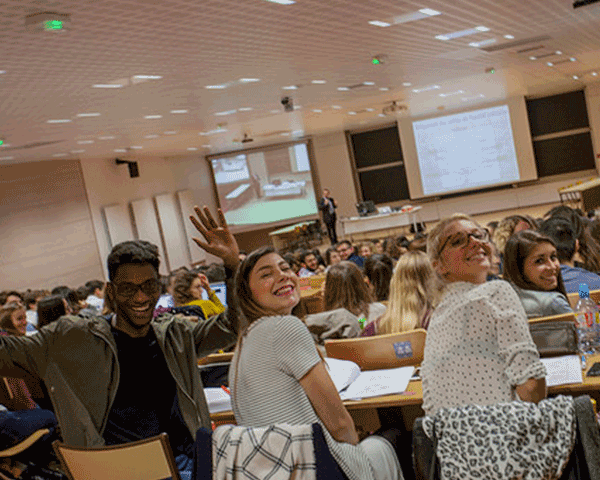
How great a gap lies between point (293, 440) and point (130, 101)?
773 centimetres

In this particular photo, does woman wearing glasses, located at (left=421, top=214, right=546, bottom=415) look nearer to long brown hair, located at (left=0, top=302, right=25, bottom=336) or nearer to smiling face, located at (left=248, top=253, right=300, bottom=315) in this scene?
smiling face, located at (left=248, top=253, right=300, bottom=315)

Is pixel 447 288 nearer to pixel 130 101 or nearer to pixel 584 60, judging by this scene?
pixel 130 101

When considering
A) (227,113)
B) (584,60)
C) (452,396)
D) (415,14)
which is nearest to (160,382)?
(452,396)

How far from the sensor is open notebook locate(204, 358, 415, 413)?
352 centimetres

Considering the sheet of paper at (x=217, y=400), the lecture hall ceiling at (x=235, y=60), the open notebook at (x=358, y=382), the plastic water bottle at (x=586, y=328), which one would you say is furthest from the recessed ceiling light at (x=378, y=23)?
the sheet of paper at (x=217, y=400)

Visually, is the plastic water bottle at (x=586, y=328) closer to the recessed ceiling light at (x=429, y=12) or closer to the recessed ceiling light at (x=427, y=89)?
the recessed ceiling light at (x=429, y=12)

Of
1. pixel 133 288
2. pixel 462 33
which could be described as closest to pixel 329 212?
pixel 462 33

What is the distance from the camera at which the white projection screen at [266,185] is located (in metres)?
24.2

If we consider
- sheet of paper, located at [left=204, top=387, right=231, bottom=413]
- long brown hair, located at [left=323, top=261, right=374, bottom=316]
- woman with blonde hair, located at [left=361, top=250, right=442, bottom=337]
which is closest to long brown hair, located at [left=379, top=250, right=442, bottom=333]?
woman with blonde hair, located at [left=361, top=250, right=442, bottom=337]

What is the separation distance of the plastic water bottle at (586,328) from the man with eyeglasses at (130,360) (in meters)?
1.64

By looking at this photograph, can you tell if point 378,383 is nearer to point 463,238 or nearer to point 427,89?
point 463,238

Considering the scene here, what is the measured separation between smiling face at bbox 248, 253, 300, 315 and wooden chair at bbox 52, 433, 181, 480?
584 millimetres

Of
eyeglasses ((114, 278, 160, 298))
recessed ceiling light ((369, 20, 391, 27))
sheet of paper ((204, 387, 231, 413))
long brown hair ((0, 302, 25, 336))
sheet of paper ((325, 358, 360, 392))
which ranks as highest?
recessed ceiling light ((369, 20, 391, 27))

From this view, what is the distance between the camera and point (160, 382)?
9.73ft
